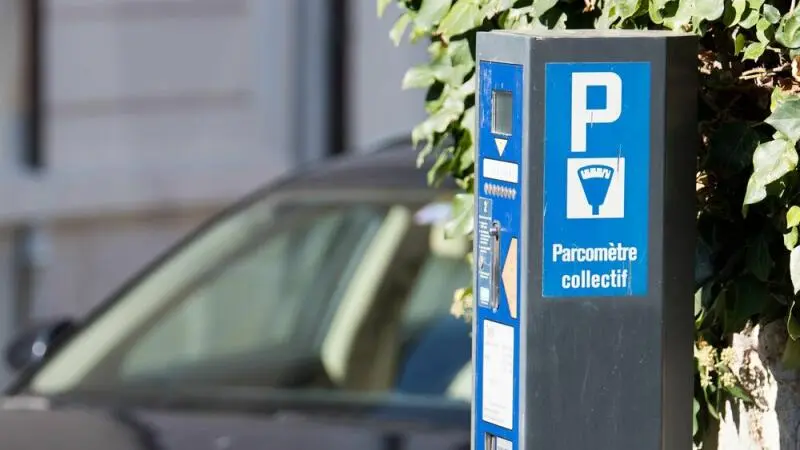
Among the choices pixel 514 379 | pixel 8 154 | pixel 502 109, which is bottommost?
pixel 8 154

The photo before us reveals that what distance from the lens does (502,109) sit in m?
1.99

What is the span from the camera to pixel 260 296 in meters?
4.57

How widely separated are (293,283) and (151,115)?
4.38 m

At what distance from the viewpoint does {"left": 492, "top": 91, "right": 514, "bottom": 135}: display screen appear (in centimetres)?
197

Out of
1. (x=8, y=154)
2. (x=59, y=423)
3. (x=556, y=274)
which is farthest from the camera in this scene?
(x=8, y=154)

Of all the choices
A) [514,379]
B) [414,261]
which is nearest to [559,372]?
[514,379]

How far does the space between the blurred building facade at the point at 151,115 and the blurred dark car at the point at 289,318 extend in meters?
3.86

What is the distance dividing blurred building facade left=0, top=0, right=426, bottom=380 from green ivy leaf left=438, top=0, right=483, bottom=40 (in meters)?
5.92

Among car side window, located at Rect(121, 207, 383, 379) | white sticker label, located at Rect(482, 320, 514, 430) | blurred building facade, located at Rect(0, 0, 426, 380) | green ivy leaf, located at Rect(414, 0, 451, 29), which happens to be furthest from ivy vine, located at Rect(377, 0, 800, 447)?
blurred building facade, located at Rect(0, 0, 426, 380)

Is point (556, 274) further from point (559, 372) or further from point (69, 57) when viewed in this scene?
point (69, 57)

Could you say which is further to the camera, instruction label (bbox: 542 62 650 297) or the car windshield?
the car windshield

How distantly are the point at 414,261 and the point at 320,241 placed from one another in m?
0.24

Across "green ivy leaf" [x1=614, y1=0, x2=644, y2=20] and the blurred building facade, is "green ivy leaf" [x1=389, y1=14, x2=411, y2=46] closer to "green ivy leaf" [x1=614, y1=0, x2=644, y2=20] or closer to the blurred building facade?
"green ivy leaf" [x1=614, y1=0, x2=644, y2=20]

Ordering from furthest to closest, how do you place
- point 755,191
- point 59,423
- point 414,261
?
point 414,261, point 59,423, point 755,191
